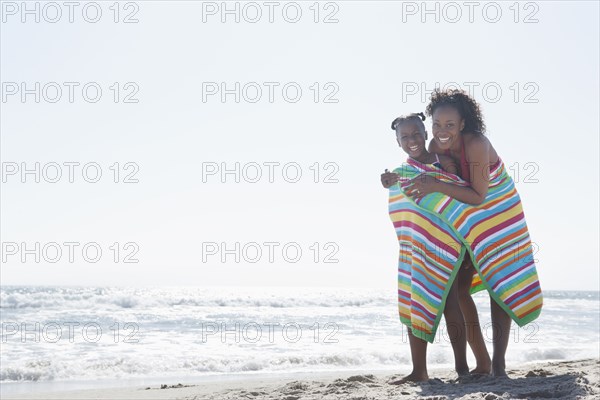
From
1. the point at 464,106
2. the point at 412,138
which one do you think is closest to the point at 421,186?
the point at 412,138

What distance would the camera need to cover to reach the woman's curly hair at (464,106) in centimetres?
398

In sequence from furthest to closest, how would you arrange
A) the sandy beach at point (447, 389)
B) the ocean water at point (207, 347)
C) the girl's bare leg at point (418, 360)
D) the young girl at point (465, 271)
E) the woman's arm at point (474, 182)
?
the ocean water at point (207, 347), the girl's bare leg at point (418, 360), the young girl at point (465, 271), the woman's arm at point (474, 182), the sandy beach at point (447, 389)

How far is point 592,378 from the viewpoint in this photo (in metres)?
3.92

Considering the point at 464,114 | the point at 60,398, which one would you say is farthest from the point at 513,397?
the point at 60,398

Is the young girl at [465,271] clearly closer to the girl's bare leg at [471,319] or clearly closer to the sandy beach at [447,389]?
the girl's bare leg at [471,319]

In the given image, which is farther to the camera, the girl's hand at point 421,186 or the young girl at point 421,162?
the young girl at point 421,162

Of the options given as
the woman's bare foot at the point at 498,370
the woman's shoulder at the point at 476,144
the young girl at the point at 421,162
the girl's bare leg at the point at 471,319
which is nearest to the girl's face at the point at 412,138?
the young girl at the point at 421,162

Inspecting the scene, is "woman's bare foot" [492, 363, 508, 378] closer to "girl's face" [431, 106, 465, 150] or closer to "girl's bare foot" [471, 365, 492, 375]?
"girl's bare foot" [471, 365, 492, 375]

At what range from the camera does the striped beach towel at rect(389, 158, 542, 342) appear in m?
4.02

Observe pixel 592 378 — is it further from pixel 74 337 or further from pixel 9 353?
pixel 74 337

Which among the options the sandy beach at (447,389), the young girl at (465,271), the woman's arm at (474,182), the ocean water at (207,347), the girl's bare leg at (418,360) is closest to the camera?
the sandy beach at (447,389)

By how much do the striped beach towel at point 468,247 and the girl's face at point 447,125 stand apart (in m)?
0.18

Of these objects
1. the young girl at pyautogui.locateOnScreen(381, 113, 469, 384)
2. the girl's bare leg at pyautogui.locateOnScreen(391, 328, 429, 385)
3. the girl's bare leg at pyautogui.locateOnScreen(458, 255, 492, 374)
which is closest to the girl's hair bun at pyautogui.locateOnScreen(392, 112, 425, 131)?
the young girl at pyautogui.locateOnScreen(381, 113, 469, 384)

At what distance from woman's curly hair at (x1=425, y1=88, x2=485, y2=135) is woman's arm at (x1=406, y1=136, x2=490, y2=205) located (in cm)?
13
